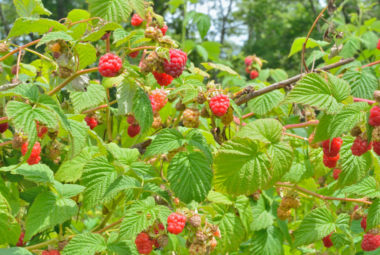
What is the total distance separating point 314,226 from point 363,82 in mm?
547

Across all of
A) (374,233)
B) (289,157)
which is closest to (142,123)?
(289,157)

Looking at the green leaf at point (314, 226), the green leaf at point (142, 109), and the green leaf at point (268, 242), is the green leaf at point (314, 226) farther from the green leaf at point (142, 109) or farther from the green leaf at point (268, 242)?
the green leaf at point (142, 109)

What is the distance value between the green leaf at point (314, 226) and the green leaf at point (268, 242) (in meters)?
0.13

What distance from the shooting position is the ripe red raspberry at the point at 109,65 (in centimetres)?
86

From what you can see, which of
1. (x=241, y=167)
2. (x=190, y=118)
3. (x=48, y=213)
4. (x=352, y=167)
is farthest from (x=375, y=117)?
(x=48, y=213)

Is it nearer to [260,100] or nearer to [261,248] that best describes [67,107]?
[260,100]

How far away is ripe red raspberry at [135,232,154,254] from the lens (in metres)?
0.88

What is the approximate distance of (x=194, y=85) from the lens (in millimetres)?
1051

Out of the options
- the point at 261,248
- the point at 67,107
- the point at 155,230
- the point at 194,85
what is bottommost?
the point at 261,248

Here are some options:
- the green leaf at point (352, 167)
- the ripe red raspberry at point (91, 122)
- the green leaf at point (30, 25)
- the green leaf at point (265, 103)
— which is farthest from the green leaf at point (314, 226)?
the green leaf at point (30, 25)

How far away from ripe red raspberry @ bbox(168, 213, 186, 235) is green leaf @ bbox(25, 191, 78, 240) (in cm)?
30

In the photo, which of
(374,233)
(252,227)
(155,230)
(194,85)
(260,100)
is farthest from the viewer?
(260,100)

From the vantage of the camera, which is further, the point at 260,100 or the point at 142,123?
the point at 260,100

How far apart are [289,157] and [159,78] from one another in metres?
0.40
